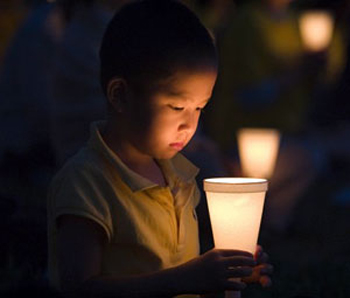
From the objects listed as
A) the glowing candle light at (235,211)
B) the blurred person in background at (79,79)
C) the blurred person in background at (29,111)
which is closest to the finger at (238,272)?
the glowing candle light at (235,211)

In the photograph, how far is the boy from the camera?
2461 mm

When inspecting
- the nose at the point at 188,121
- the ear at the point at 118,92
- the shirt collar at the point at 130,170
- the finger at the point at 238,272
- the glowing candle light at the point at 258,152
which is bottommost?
the finger at the point at 238,272

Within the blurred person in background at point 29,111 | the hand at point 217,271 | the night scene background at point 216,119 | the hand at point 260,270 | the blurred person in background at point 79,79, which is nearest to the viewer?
the hand at point 217,271

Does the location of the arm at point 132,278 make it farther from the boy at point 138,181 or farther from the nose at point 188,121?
the nose at point 188,121

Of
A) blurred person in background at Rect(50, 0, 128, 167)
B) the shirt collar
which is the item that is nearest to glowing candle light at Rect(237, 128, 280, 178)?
blurred person in background at Rect(50, 0, 128, 167)

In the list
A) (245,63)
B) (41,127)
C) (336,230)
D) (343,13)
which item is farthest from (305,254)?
(343,13)

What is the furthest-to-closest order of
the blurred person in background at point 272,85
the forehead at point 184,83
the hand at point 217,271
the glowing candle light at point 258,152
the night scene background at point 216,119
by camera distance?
1. the blurred person in background at point 272,85
2. the glowing candle light at point 258,152
3. the night scene background at point 216,119
4. the forehead at point 184,83
5. the hand at point 217,271

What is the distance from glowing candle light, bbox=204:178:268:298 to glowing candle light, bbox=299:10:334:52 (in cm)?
441

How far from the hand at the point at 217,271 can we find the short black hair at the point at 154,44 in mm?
561

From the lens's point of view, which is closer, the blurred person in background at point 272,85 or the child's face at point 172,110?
the child's face at point 172,110

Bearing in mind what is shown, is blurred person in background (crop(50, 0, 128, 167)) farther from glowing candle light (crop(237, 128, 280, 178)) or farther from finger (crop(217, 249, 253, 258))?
finger (crop(217, 249, 253, 258))

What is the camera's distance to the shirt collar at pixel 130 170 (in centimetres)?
261

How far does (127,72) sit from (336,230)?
3805 mm

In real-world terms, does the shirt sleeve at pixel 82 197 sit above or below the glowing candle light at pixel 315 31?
below
